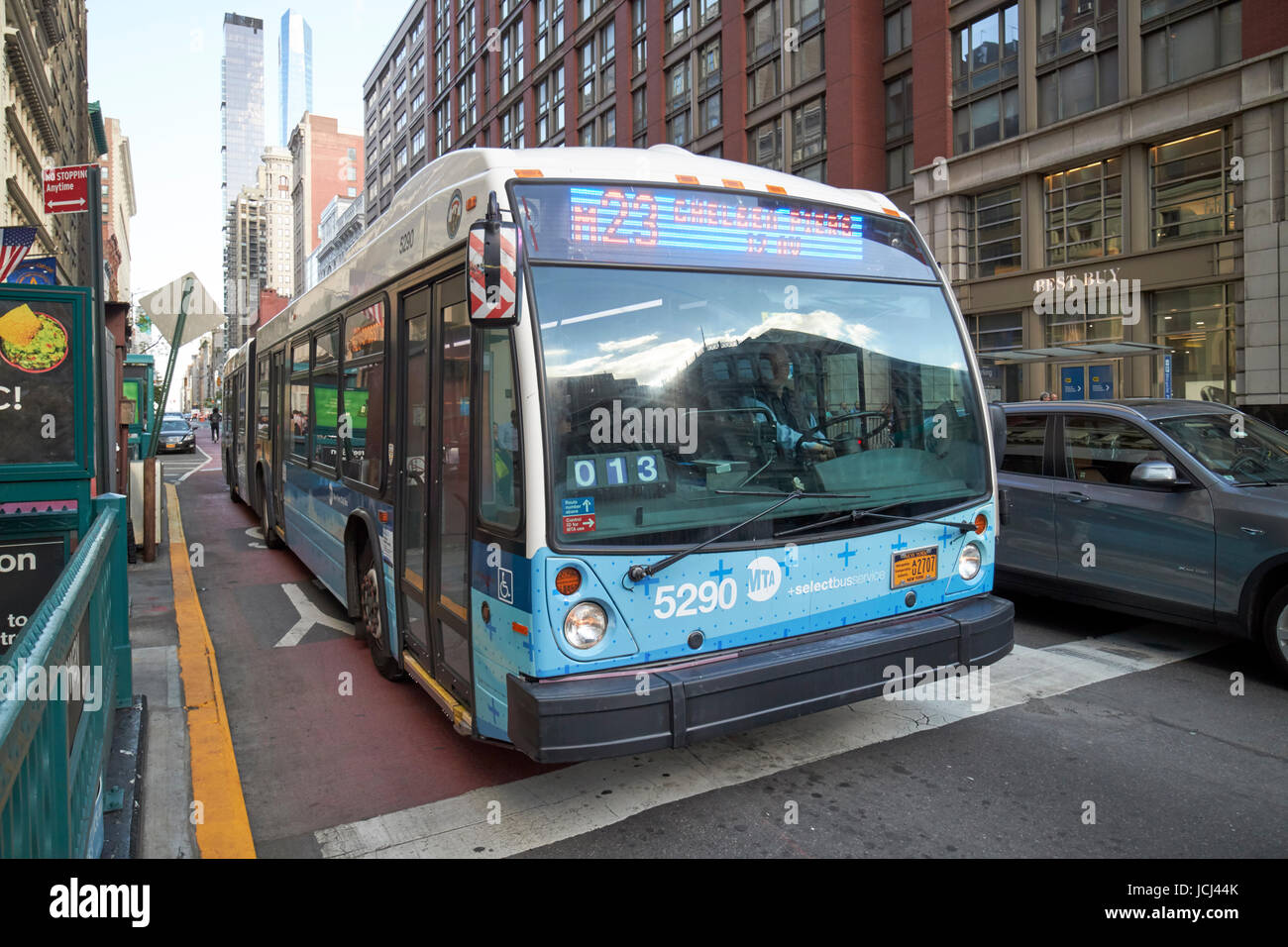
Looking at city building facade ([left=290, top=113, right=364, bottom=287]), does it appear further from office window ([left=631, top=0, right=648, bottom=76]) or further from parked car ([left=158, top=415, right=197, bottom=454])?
office window ([left=631, top=0, right=648, bottom=76])

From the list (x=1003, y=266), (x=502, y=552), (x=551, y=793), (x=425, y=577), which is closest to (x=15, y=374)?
(x=425, y=577)

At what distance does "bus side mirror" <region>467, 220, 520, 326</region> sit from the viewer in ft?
11.2

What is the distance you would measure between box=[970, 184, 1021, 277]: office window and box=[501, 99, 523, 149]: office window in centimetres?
3196

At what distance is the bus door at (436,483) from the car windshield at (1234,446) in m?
5.18

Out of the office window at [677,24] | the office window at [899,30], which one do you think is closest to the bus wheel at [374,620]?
the office window at [899,30]

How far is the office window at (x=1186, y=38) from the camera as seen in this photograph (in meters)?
18.4

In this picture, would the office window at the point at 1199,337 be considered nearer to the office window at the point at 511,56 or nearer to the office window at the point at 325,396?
the office window at the point at 325,396

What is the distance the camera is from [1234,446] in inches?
252

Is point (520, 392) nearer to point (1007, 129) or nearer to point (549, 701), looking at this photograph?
point (549, 701)

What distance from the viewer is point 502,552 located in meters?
3.67

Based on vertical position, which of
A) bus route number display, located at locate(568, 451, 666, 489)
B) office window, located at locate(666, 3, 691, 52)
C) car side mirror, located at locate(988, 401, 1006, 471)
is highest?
office window, located at locate(666, 3, 691, 52)

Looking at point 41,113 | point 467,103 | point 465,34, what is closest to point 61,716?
point 41,113

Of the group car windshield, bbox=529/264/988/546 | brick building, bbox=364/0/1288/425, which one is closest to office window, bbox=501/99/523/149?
brick building, bbox=364/0/1288/425

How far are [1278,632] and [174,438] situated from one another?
3826cm
